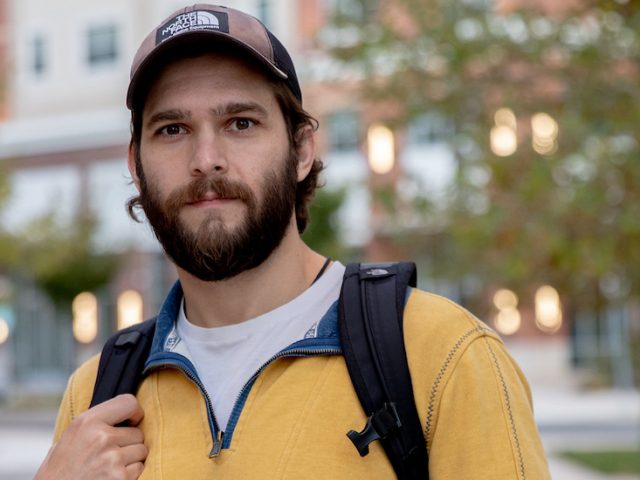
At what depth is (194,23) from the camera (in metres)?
2.04

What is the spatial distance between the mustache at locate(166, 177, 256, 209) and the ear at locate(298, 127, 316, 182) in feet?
0.78

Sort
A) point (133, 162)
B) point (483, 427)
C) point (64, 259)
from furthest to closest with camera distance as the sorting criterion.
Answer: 1. point (64, 259)
2. point (133, 162)
3. point (483, 427)

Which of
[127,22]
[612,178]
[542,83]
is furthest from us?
[127,22]

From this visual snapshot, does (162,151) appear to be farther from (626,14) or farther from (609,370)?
(609,370)

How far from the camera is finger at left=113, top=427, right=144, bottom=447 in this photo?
2.03 m

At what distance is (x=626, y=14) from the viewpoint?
7238mm

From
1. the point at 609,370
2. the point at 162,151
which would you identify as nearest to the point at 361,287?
the point at 162,151

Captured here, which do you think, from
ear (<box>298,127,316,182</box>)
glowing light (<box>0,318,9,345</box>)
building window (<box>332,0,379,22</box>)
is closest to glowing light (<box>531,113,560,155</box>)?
building window (<box>332,0,379,22</box>)

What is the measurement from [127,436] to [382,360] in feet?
1.95

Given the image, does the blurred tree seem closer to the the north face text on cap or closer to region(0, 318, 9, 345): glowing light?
the the north face text on cap

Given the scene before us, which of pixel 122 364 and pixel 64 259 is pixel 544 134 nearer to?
pixel 122 364

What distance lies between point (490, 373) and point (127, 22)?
31450 mm

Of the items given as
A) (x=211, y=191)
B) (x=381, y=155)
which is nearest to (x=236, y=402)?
(x=211, y=191)

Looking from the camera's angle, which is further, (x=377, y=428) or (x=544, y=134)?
(x=544, y=134)
